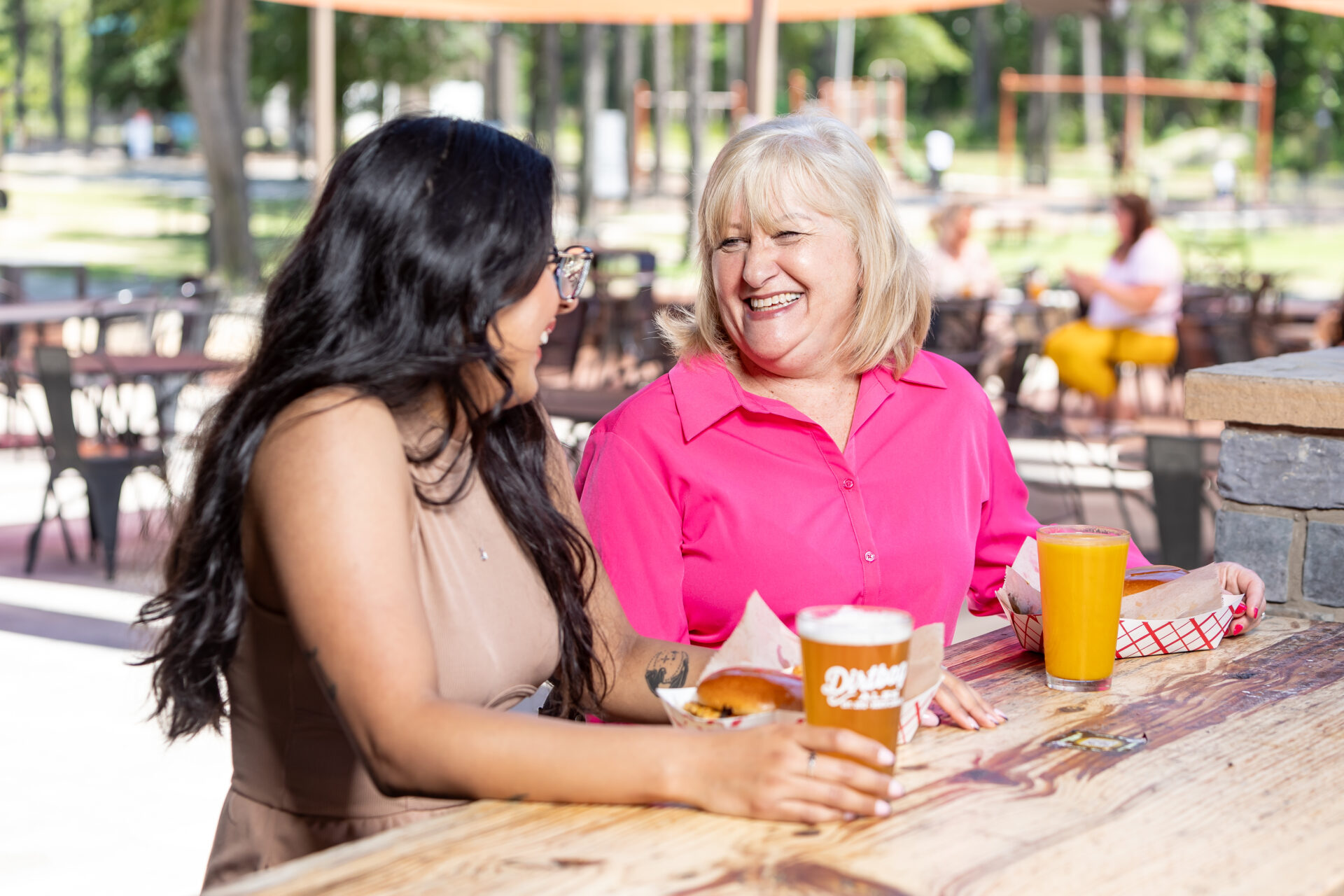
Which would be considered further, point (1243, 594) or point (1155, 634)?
point (1243, 594)

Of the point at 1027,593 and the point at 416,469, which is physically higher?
the point at 416,469

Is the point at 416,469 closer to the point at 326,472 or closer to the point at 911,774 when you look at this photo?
the point at 326,472

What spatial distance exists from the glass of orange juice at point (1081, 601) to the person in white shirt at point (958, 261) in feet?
23.8

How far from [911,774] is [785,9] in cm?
904

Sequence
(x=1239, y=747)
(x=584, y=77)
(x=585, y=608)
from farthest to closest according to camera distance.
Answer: (x=584, y=77), (x=585, y=608), (x=1239, y=747)

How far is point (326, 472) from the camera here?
1483 mm

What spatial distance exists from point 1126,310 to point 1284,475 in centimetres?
593

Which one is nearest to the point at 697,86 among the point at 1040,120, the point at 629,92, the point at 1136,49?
the point at 629,92

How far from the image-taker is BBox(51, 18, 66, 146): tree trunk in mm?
46688

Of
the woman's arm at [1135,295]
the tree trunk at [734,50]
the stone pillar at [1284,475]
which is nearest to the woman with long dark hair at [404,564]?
the stone pillar at [1284,475]

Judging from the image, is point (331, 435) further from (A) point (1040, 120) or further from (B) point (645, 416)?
(A) point (1040, 120)

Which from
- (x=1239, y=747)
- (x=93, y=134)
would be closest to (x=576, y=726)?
(x=1239, y=747)

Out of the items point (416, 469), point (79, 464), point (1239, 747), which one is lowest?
point (79, 464)

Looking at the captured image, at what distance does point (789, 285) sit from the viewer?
2322 mm
